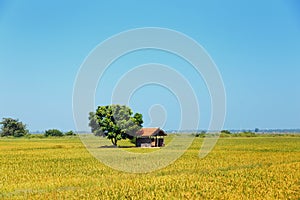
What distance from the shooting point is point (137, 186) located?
1394cm

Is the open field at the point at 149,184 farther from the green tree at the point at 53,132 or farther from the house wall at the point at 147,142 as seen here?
the green tree at the point at 53,132

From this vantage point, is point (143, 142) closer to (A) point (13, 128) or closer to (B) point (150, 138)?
(B) point (150, 138)

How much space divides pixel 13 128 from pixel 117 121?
58.8m

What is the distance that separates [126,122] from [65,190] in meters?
33.5

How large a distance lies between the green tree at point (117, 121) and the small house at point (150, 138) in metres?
1.74

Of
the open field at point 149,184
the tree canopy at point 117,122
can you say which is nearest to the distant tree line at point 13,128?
the tree canopy at point 117,122

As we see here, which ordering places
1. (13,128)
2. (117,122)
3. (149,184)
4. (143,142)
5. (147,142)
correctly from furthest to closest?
(13,128)
(117,122)
(143,142)
(147,142)
(149,184)

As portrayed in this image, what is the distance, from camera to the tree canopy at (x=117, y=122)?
151ft

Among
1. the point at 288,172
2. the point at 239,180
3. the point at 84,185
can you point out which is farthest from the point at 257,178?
the point at 84,185

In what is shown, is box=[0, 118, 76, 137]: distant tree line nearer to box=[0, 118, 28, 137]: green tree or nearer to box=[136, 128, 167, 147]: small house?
box=[0, 118, 28, 137]: green tree

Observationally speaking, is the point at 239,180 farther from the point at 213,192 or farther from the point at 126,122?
the point at 126,122

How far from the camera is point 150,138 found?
44.2 meters

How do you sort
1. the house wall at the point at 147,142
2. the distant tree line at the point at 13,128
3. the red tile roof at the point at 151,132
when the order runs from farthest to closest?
the distant tree line at the point at 13,128 < the house wall at the point at 147,142 < the red tile roof at the point at 151,132

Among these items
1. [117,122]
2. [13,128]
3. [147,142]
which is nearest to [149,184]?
[147,142]
